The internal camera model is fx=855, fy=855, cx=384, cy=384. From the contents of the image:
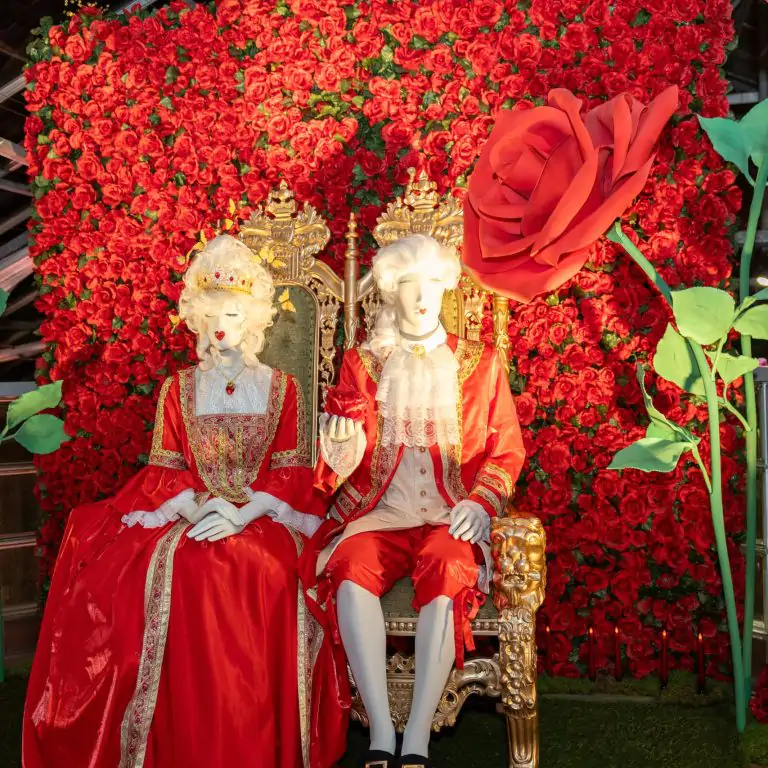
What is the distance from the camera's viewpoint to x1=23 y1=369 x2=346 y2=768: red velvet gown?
8.52 feet

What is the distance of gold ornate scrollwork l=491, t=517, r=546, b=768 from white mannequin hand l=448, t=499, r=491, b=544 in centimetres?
10

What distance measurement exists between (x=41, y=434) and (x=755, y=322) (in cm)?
299

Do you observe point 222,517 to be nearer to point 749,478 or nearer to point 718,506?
point 718,506

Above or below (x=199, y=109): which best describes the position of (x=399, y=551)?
below

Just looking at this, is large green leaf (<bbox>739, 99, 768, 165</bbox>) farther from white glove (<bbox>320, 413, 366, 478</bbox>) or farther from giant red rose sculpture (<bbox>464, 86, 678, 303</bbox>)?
white glove (<bbox>320, 413, 366, 478</bbox>)

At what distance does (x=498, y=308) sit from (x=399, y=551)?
3.75ft

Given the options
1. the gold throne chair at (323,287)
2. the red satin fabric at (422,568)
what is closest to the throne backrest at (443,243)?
the gold throne chair at (323,287)

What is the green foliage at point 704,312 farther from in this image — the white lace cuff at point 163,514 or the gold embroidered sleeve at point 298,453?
the white lace cuff at point 163,514

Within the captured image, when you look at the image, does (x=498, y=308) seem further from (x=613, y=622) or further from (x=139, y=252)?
(x=139, y=252)

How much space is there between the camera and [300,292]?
11.9 ft

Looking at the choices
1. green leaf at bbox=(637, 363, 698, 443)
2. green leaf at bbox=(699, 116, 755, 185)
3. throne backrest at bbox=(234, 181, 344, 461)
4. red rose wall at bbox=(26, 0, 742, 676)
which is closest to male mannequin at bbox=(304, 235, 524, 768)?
throne backrest at bbox=(234, 181, 344, 461)

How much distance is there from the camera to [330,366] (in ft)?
11.8

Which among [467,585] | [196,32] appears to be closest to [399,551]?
[467,585]

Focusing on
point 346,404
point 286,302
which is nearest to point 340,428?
point 346,404
